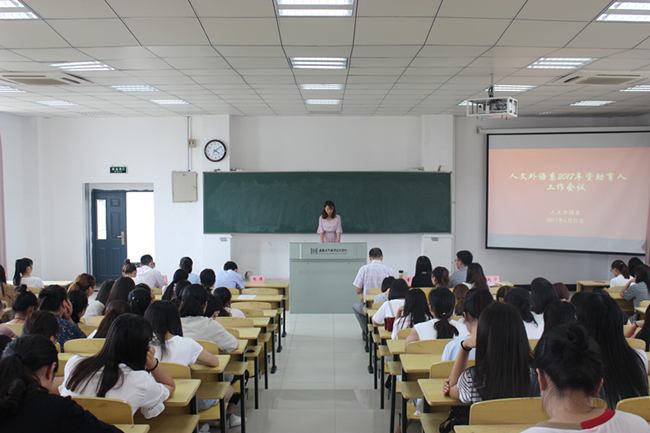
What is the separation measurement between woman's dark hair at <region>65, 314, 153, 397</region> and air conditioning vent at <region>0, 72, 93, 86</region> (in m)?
4.32

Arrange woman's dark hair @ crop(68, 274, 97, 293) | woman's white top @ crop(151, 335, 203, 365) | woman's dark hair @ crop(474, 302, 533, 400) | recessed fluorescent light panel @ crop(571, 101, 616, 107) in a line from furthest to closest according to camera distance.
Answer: recessed fluorescent light panel @ crop(571, 101, 616, 107) < woman's dark hair @ crop(68, 274, 97, 293) < woman's white top @ crop(151, 335, 203, 365) < woman's dark hair @ crop(474, 302, 533, 400)

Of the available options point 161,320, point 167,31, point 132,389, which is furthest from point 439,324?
point 167,31

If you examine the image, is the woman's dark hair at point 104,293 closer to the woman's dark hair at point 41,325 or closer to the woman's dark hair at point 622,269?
the woman's dark hair at point 41,325

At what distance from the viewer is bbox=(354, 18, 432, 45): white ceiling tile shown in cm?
336

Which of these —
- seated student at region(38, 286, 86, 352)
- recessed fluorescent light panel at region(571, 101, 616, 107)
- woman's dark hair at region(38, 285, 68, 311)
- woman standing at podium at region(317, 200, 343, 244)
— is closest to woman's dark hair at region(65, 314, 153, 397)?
seated student at region(38, 286, 86, 352)

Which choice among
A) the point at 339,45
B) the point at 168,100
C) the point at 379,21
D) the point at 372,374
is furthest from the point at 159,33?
the point at 372,374

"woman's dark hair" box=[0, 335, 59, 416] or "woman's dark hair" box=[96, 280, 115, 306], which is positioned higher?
"woman's dark hair" box=[0, 335, 59, 416]

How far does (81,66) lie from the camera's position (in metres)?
4.64

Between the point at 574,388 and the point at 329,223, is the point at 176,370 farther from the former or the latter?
the point at 329,223

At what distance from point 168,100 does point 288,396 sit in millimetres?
4985

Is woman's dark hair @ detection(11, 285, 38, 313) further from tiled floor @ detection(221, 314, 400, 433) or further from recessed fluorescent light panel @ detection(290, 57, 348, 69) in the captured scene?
recessed fluorescent light panel @ detection(290, 57, 348, 69)

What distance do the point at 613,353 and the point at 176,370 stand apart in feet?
7.17

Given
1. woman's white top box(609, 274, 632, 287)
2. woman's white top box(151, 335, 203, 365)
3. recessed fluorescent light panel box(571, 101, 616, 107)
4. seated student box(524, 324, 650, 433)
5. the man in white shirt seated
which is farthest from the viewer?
recessed fluorescent light panel box(571, 101, 616, 107)

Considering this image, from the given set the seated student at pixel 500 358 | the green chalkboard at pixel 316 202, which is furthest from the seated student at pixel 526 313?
the green chalkboard at pixel 316 202
